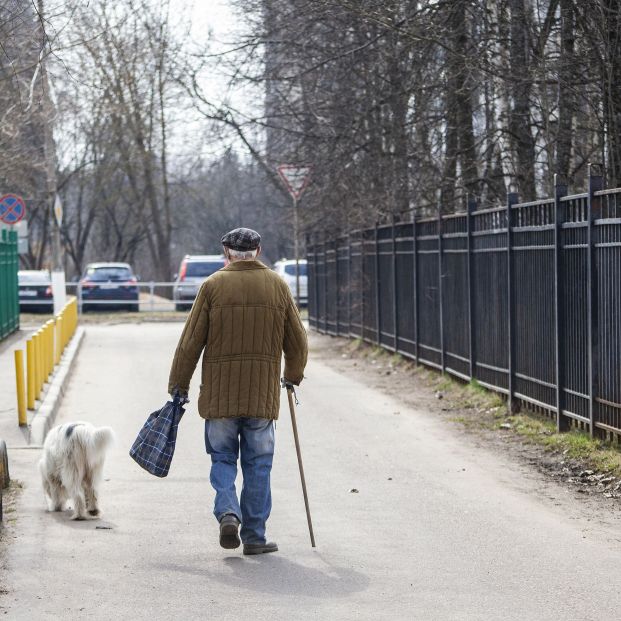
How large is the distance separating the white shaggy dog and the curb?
3290 millimetres

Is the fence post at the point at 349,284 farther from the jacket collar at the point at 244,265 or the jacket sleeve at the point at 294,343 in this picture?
the jacket collar at the point at 244,265

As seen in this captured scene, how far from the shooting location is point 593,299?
33.7 feet

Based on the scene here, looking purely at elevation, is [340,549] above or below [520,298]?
below

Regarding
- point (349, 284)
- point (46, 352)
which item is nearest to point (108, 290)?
point (349, 284)

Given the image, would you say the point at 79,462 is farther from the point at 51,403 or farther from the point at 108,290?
the point at 108,290

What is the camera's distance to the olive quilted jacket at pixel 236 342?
6.98m

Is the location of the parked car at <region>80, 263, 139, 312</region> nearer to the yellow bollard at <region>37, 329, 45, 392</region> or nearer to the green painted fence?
the green painted fence

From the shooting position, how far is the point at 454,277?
51.2ft

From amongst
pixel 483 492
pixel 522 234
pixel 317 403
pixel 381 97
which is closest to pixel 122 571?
pixel 483 492

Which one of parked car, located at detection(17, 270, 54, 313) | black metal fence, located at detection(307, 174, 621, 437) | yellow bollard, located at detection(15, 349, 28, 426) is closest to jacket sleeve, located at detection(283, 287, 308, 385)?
black metal fence, located at detection(307, 174, 621, 437)

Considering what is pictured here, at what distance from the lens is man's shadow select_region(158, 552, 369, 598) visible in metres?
6.18

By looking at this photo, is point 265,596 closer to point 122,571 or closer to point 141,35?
point 122,571

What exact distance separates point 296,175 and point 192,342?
49.3ft

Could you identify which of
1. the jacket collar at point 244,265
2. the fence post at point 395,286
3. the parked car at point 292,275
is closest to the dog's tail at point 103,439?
the jacket collar at point 244,265
